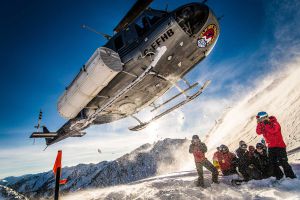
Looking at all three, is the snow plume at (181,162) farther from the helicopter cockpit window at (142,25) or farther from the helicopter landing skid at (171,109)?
the helicopter cockpit window at (142,25)

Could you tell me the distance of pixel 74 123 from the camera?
33.6 ft

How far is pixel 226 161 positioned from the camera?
7.58 m

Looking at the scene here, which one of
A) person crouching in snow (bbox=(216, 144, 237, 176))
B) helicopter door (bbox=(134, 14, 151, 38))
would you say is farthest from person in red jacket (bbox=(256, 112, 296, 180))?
helicopter door (bbox=(134, 14, 151, 38))

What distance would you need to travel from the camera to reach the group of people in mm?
5699

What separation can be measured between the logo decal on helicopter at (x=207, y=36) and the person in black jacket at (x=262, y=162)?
3.85 m

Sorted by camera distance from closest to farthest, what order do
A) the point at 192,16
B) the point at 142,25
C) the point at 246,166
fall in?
the point at 246,166 → the point at 192,16 → the point at 142,25

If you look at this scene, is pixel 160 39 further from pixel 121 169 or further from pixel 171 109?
pixel 121 169

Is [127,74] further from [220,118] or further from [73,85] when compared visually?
[220,118]

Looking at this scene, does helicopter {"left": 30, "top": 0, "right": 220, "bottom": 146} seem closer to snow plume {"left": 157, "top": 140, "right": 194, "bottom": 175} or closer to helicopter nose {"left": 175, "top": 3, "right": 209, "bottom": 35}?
helicopter nose {"left": 175, "top": 3, "right": 209, "bottom": 35}

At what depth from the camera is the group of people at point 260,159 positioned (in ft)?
18.7

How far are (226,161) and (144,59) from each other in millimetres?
4625

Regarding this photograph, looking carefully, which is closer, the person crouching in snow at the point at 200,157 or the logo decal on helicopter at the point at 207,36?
the person crouching in snow at the point at 200,157

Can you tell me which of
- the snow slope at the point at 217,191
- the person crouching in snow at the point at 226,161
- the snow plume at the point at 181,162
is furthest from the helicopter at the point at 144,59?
the snow plume at the point at 181,162

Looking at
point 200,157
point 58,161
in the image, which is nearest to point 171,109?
point 200,157
